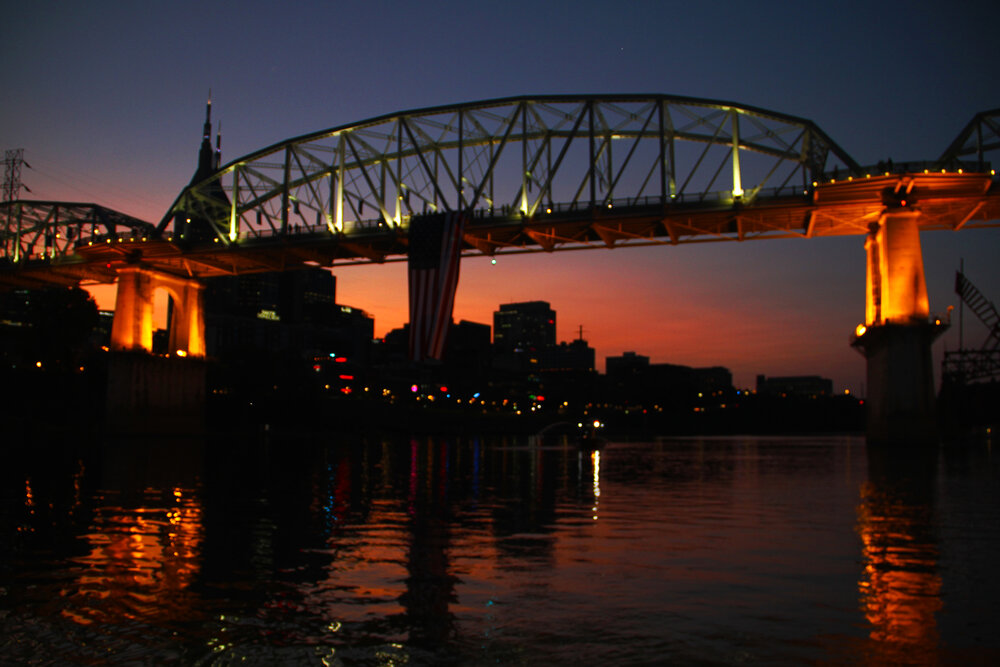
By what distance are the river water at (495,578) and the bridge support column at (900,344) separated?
1220 inches

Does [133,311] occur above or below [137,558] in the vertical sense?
above

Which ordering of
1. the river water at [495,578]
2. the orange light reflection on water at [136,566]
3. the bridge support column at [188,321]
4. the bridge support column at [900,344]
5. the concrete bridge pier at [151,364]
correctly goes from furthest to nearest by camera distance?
the bridge support column at [188,321] → the concrete bridge pier at [151,364] → the bridge support column at [900,344] → the orange light reflection on water at [136,566] → the river water at [495,578]

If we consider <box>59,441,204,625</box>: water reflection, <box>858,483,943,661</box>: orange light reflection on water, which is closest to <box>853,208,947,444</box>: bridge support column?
<box>858,483,943,661</box>: orange light reflection on water

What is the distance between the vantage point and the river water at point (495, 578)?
9.59 meters

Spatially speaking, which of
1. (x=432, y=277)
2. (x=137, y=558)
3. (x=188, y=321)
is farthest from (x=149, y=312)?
(x=137, y=558)

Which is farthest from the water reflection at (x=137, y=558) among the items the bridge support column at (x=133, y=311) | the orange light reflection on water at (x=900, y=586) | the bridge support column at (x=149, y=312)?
the bridge support column at (x=149, y=312)

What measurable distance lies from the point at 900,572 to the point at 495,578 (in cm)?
682

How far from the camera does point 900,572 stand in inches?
554

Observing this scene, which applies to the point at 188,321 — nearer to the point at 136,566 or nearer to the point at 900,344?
the point at 900,344

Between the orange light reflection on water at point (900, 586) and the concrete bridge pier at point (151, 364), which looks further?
the concrete bridge pier at point (151, 364)

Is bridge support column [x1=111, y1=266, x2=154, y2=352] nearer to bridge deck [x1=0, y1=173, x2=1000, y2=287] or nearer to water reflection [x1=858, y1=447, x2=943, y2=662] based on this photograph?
bridge deck [x1=0, y1=173, x2=1000, y2=287]

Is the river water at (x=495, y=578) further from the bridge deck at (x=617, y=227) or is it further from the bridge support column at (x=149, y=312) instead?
the bridge support column at (x=149, y=312)

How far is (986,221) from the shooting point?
67875mm

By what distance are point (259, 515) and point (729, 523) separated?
12.2 meters
